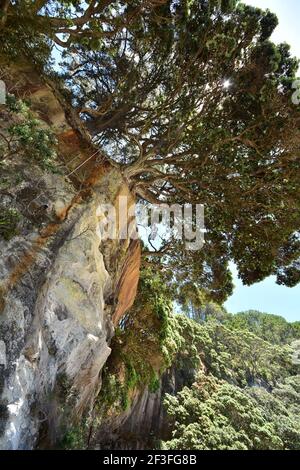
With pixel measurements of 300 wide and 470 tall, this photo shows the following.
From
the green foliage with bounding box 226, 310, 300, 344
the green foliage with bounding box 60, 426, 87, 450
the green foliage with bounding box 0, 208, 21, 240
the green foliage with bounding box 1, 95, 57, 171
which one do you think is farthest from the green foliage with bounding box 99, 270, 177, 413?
the green foliage with bounding box 226, 310, 300, 344

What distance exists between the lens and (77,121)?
33.0ft

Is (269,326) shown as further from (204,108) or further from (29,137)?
(29,137)

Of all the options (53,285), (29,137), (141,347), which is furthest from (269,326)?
(29,137)

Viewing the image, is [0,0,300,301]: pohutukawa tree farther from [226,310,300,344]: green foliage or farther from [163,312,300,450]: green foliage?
[226,310,300,344]: green foliage

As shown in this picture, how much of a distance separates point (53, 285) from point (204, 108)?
6612 mm

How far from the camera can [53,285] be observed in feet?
22.1

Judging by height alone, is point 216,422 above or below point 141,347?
below

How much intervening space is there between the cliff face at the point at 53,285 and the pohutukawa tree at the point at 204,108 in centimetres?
128

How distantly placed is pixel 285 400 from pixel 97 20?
29075mm

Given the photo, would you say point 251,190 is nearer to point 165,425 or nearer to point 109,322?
point 109,322

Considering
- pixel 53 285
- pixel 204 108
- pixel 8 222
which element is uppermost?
pixel 204 108

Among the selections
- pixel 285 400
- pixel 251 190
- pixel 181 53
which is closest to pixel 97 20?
pixel 181 53

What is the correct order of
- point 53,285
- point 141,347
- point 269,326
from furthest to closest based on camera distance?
point 269,326, point 141,347, point 53,285

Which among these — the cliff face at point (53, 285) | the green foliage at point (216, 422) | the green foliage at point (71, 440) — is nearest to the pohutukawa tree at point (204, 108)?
the cliff face at point (53, 285)
